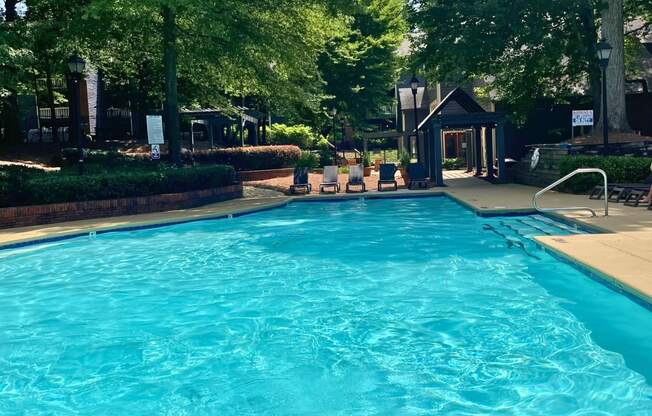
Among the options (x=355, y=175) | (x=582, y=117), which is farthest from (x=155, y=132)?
(x=582, y=117)

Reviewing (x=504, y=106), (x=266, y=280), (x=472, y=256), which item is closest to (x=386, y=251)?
(x=472, y=256)

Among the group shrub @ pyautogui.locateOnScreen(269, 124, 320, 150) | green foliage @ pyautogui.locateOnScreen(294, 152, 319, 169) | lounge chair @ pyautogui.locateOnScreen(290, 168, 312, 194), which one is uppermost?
shrub @ pyautogui.locateOnScreen(269, 124, 320, 150)

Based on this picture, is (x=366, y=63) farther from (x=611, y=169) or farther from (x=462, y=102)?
(x=611, y=169)

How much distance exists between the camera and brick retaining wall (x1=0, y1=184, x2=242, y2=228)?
16.6 m

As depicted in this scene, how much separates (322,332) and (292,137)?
3648 cm

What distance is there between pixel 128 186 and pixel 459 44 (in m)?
13.3

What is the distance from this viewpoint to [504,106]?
94.7 feet

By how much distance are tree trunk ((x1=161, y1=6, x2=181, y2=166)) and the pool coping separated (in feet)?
15.5

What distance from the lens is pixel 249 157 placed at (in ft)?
105

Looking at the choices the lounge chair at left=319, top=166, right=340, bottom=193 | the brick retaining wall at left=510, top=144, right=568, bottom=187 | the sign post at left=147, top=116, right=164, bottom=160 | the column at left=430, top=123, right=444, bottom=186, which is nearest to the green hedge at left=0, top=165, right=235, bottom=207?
the sign post at left=147, top=116, right=164, bottom=160

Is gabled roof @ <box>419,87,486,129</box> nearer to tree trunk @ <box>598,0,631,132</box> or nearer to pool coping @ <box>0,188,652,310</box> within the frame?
pool coping @ <box>0,188,652,310</box>

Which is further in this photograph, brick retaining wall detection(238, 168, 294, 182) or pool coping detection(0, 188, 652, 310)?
brick retaining wall detection(238, 168, 294, 182)

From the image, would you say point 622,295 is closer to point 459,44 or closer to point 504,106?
point 459,44

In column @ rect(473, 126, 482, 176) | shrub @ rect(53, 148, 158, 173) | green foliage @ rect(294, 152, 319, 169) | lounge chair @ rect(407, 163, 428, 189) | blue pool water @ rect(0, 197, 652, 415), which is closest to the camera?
blue pool water @ rect(0, 197, 652, 415)
